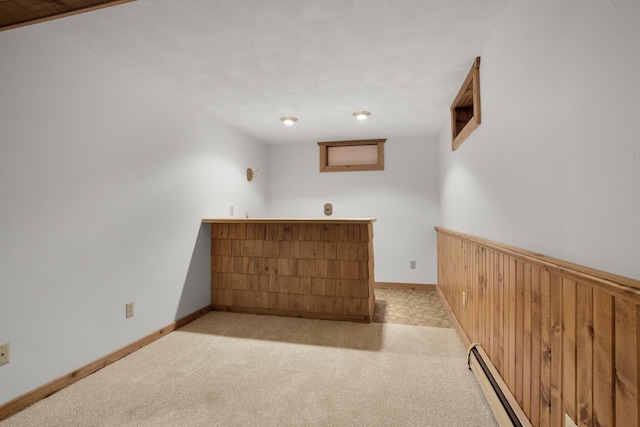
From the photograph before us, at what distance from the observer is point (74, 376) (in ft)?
6.70

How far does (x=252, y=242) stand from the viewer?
11.2 ft

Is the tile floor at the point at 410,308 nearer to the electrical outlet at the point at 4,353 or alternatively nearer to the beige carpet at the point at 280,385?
the beige carpet at the point at 280,385

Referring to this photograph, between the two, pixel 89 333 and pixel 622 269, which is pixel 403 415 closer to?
pixel 622 269

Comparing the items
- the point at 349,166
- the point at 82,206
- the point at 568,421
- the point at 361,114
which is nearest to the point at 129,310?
the point at 82,206

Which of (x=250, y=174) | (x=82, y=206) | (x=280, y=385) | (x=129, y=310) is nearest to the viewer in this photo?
(x=280, y=385)

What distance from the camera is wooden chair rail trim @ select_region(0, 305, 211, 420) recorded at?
5.66ft

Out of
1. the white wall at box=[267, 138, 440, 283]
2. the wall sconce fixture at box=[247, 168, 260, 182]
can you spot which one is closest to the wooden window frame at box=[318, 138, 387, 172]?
the white wall at box=[267, 138, 440, 283]

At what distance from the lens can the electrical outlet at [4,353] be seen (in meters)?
1.69

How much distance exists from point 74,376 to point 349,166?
398cm

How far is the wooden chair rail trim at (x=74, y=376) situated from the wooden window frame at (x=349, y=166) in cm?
309

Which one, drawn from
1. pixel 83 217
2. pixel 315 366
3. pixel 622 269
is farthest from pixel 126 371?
pixel 622 269

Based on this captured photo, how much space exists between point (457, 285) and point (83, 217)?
315cm

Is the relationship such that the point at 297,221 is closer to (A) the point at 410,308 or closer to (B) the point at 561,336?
(A) the point at 410,308

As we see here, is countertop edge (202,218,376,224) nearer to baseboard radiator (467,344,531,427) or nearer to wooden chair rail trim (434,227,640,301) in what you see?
baseboard radiator (467,344,531,427)
